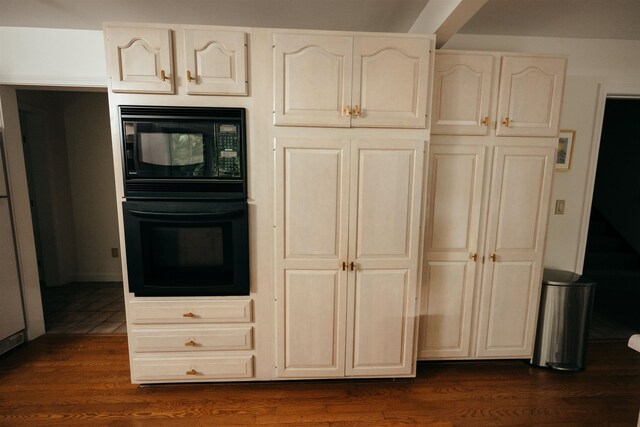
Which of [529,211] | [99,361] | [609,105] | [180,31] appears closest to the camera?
[180,31]

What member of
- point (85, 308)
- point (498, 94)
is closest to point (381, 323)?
point (498, 94)

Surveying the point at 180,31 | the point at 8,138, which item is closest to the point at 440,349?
the point at 180,31

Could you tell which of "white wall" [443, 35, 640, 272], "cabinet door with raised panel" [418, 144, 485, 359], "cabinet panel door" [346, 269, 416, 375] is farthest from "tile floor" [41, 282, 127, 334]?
"white wall" [443, 35, 640, 272]

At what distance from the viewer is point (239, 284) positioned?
1831mm

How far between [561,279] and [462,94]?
1530 mm

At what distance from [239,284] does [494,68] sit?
2138 mm

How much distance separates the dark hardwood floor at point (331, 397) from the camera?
1.76m

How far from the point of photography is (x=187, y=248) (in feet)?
5.93

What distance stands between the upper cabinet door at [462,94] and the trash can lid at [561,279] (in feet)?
3.88

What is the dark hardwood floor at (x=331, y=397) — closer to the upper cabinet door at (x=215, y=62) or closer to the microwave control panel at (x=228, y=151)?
the microwave control panel at (x=228, y=151)

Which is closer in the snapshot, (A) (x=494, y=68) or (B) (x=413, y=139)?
(B) (x=413, y=139)

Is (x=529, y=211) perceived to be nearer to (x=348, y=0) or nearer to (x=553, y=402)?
(x=553, y=402)

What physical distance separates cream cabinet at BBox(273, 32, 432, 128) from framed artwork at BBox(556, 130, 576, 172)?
153 centimetres

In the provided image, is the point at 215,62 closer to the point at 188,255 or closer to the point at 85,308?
the point at 188,255
